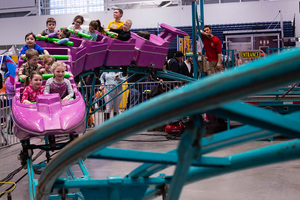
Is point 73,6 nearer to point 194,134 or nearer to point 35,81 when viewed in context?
point 35,81

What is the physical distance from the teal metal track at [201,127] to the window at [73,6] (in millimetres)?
20154

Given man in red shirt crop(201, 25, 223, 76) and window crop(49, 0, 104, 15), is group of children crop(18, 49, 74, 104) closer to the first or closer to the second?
man in red shirt crop(201, 25, 223, 76)

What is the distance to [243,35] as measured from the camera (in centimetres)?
1655

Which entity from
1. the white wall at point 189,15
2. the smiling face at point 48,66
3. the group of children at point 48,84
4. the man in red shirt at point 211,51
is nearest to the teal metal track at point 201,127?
the group of children at point 48,84

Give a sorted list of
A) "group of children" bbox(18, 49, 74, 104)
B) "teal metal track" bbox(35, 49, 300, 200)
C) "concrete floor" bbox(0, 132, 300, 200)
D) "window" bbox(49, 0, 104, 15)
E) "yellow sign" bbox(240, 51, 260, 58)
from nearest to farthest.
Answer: "teal metal track" bbox(35, 49, 300, 200) < "concrete floor" bbox(0, 132, 300, 200) < "group of children" bbox(18, 49, 74, 104) < "yellow sign" bbox(240, 51, 260, 58) < "window" bbox(49, 0, 104, 15)

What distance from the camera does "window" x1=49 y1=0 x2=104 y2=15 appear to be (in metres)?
21.0

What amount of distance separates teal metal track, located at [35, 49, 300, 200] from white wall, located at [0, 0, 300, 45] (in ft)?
55.7

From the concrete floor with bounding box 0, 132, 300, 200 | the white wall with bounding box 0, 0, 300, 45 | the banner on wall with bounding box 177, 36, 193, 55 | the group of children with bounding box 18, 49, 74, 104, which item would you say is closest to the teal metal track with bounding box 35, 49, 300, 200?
the concrete floor with bounding box 0, 132, 300, 200

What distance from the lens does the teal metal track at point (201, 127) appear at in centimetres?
75

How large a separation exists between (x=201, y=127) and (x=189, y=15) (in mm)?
17748

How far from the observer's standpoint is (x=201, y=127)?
3.37ft

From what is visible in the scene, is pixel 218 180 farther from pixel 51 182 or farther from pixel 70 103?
pixel 51 182

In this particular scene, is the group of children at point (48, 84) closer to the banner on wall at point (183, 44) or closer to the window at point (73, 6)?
the banner on wall at point (183, 44)

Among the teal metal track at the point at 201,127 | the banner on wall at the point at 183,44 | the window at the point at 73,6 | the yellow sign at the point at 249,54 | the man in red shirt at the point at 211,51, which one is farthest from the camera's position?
the window at the point at 73,6
